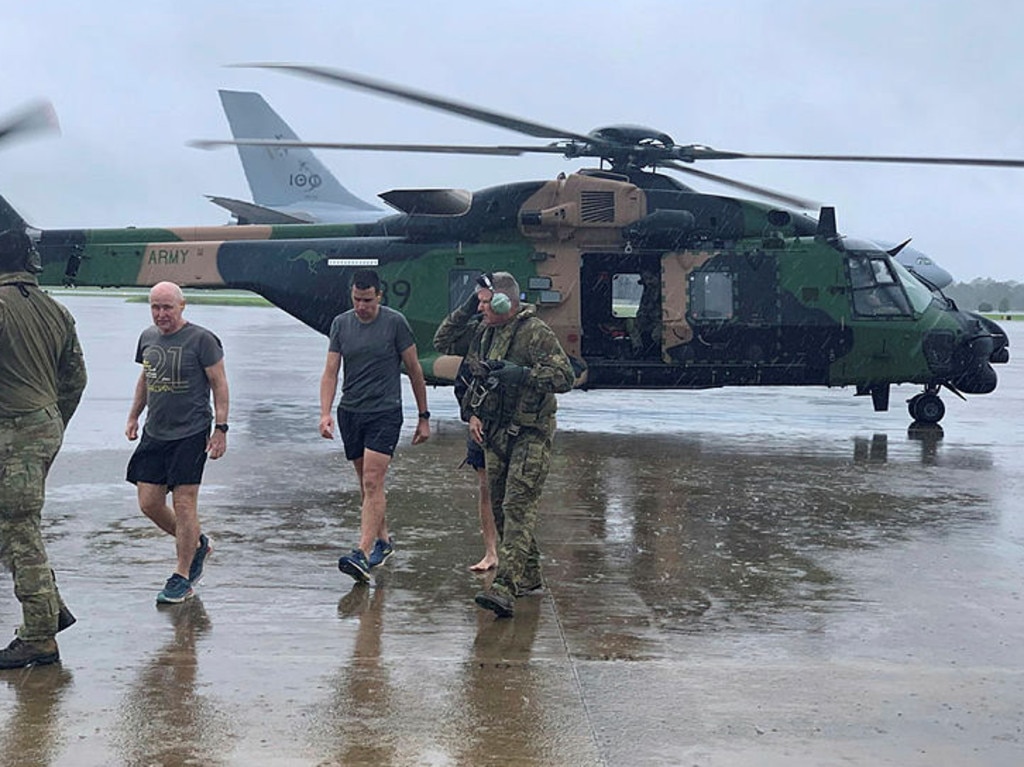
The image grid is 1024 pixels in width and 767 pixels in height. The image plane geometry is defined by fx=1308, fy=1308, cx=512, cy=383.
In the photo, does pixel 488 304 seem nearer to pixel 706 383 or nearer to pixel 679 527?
pixel 679 527

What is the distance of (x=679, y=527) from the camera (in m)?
8.27

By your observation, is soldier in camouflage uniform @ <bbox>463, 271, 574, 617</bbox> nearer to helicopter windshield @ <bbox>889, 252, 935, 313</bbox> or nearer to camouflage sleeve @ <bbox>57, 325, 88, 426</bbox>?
camouflage sleeve @ <bbox>57, 325, 88, 426</bbox>

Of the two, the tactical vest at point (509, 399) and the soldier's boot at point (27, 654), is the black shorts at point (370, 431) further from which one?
the soldier's boot at point (27, 654)

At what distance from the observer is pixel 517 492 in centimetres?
625

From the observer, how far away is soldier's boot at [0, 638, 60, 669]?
16.5 feet

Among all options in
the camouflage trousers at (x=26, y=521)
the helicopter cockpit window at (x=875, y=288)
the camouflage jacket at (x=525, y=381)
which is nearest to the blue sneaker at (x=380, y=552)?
the camouflage jacket at (x=525, y=381)

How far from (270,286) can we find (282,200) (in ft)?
87.7

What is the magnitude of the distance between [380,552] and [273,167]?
34497 millimetres

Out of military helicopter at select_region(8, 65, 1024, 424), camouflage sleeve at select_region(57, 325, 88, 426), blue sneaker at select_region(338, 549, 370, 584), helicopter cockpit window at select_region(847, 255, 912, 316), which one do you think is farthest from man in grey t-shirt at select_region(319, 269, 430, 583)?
helicopter cockpit window at select_region(847, 255, 912, 316)

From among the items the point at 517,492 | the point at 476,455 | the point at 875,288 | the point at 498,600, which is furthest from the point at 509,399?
the point at 875,288

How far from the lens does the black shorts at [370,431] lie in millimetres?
6842

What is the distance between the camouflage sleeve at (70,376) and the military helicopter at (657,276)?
778 cm

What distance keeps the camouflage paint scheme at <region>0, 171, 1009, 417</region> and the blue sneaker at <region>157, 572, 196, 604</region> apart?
7.63 metres

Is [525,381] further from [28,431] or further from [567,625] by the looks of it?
[28,431]
